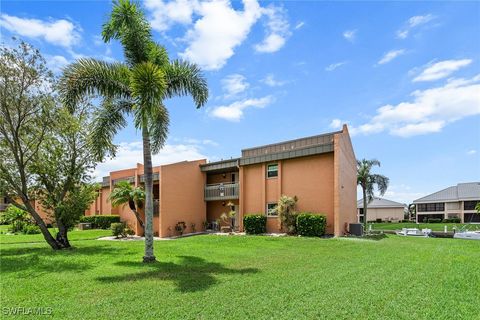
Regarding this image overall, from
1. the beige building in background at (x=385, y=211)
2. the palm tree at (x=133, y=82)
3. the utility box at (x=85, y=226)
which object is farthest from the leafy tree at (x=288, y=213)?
the beige building in background at (x=385, y=211)

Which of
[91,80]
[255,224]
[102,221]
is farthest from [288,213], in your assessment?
[102,221]

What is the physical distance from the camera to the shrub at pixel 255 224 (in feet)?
71.2

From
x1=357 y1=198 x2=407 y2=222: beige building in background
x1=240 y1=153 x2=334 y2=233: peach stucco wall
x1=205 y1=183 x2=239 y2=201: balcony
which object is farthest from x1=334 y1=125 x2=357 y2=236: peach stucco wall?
x1=357 y1=198 x2=407 y2=222: beige building in background

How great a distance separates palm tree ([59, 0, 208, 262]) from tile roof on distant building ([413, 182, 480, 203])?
56746 millimetres

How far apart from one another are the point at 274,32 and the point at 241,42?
150 cm

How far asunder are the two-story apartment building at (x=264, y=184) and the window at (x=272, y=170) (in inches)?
1.4

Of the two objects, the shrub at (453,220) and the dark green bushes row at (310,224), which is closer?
the dark green bushes row at (310,224)

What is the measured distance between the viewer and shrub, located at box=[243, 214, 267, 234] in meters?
21.7

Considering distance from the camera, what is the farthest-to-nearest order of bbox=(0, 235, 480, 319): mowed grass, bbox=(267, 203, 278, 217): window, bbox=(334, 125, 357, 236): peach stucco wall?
bbox=(267, 203, 278, 217): window → bbox=(334, 125, 357, 236): peach stucco wall → bbox=(0, 235, 480, 319): mowed grass

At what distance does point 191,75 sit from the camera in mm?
12383

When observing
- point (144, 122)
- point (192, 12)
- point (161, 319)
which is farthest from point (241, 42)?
point (161, 319)

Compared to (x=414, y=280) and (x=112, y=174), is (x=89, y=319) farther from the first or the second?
(x=112, y=174)

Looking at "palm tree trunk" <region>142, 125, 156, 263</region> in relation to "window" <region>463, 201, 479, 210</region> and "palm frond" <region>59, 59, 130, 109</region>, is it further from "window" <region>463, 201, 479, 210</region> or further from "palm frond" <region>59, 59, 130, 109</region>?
"window" <region>463, 201, 479, 210</region>

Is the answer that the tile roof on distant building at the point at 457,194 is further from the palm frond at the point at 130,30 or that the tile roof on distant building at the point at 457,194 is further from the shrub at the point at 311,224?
the palm frond at the point at 130,30
